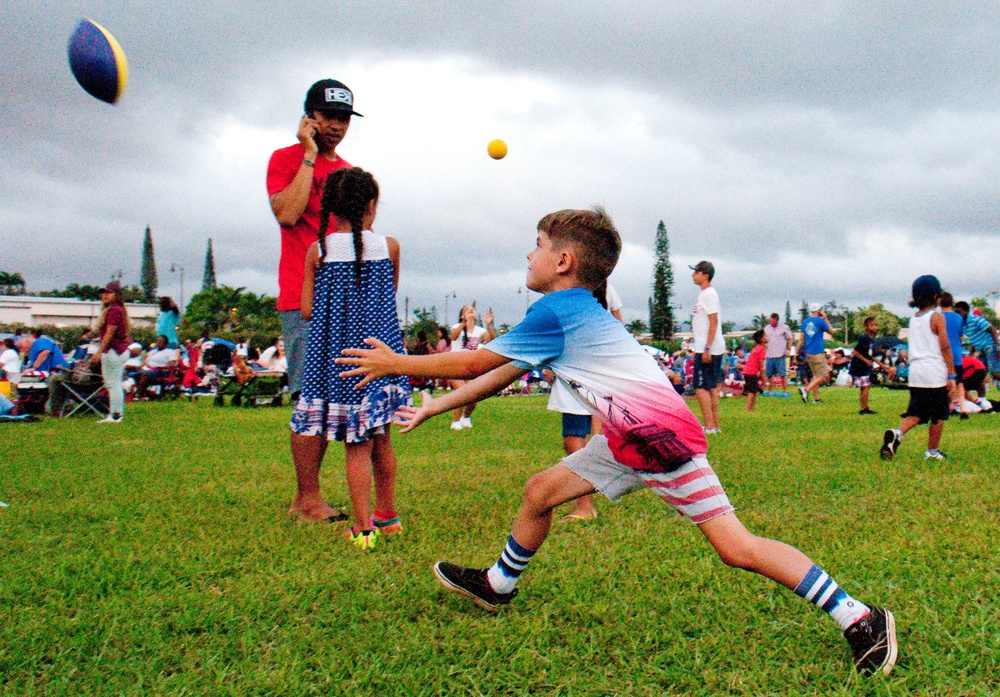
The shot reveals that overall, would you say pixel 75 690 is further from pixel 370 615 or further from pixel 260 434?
pixel 260 434

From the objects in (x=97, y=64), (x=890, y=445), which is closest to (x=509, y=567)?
(x=97, y=64)

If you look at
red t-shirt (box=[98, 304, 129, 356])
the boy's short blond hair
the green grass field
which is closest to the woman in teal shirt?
red t-shirt (box=[98, 304, 129, 356])

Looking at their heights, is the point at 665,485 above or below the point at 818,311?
below

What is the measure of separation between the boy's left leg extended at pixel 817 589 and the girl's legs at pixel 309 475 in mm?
2514

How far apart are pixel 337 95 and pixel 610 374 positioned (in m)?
2.68

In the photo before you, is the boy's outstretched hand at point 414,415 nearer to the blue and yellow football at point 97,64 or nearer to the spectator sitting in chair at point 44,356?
the blue and yellow football at point 97,64

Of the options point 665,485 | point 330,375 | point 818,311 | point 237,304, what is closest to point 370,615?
point 665,485

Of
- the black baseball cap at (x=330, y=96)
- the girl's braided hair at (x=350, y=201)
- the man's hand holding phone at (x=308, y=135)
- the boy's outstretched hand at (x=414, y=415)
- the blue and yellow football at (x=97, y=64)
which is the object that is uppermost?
the blue and yellow football at (x=97, y=64)

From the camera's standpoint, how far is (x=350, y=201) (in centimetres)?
407

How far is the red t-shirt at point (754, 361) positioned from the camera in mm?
16372

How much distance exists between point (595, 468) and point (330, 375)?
1.80m

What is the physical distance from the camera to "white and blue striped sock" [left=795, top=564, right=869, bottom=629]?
2.59m

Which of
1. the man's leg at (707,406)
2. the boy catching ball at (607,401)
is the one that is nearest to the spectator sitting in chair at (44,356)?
the man's leg at (707,406)

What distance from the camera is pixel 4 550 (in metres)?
3.95
